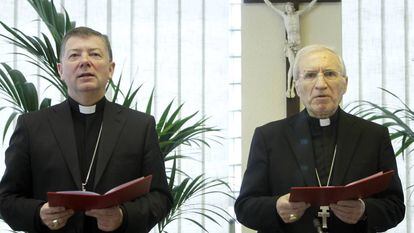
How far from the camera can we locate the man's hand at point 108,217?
7.98ft

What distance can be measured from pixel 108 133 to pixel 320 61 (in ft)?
3.13

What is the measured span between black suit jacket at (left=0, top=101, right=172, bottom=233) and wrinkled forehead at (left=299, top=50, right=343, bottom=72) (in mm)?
728

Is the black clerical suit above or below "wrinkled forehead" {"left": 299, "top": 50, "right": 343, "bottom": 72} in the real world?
below

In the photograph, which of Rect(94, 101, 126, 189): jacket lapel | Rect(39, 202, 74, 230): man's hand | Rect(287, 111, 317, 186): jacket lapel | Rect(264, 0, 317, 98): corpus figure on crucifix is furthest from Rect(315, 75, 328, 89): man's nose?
Rect(264, 0, 317, 98): corpus figure on crucifix

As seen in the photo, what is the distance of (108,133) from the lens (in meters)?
2.80

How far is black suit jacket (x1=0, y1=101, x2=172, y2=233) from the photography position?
2619 millimetres

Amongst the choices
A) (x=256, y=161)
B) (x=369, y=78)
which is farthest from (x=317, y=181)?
(x=369, y=78)

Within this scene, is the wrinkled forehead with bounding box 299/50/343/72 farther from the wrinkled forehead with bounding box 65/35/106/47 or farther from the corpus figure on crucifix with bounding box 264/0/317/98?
the corpus figure on crucifix with bounding box 264/0/317/98

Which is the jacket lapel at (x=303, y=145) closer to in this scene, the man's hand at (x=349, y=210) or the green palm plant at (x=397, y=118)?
the man's hand at (x=349, y=210)

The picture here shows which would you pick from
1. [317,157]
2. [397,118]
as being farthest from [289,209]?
[397,118]

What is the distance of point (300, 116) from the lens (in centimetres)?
304

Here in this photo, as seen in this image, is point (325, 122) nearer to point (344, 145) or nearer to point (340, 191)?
point (344, 145)

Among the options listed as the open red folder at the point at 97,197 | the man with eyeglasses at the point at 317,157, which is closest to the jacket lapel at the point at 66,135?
the open red folder at the point at 97,197

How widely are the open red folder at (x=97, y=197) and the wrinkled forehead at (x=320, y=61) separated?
942 mm
